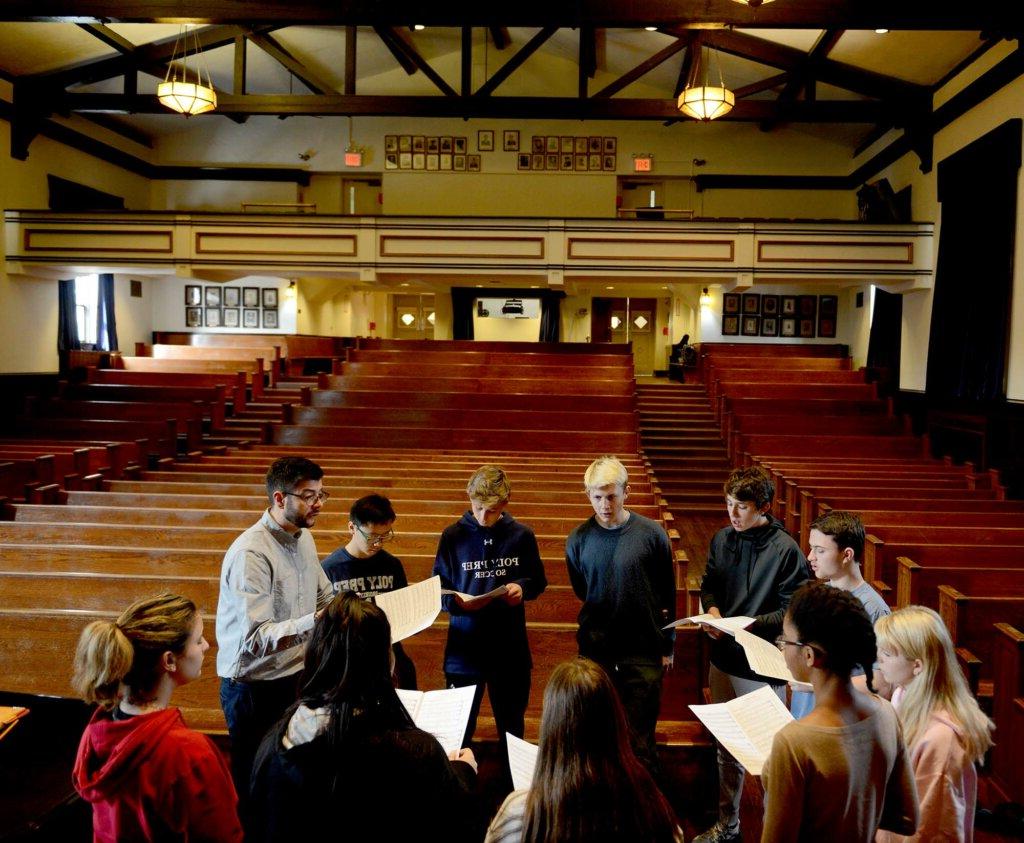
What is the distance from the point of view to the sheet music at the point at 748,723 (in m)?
1.60

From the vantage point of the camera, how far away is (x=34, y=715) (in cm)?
186

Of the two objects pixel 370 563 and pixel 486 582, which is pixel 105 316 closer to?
pixel 370 563

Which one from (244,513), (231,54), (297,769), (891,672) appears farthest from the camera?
(231,54)

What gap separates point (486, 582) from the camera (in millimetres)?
2508

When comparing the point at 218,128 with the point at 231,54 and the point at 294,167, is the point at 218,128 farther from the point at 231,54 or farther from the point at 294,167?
the point at 231,54

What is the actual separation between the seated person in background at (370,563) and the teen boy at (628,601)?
24.2 inches

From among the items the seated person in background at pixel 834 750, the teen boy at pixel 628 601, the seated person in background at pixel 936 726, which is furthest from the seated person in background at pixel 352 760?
the teen boy at pixel 628 601

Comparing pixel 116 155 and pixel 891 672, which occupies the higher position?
pixel 116 155

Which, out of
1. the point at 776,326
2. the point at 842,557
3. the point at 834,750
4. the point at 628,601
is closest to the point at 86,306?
the point at 776,326

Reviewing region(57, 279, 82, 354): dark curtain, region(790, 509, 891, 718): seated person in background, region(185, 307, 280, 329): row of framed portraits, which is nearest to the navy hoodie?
region(790, 509, 891, 718): seated person in background

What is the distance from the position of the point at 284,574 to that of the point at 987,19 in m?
7.30

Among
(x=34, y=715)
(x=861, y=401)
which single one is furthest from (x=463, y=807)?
(x=861, y=401)

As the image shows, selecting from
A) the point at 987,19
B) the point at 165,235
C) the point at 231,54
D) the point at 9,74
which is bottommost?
the point at 165,235

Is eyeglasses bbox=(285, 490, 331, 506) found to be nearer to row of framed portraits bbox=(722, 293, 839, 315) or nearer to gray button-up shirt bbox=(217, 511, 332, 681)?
gray button-up shirt bbox=(217, 511, 332, 681)
